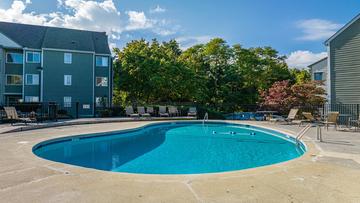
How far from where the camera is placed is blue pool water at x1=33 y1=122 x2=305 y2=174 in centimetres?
682

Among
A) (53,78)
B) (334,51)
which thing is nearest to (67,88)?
(53,78)

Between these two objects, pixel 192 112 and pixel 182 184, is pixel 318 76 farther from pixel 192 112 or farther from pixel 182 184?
pixel 182 184

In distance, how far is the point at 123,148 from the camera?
30.8 ft

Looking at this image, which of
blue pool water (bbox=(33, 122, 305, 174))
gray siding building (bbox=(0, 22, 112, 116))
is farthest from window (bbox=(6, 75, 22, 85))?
blue pool water (bbox=(33, 122, 305, 174))

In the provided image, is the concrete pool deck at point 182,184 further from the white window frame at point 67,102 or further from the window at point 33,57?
the window at point 33,57

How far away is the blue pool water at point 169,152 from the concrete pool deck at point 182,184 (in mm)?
1869

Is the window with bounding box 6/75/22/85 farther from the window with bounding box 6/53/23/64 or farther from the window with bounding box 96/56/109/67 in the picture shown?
the window with bounding box 96/56/109/67

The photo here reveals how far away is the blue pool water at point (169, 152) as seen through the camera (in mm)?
6816

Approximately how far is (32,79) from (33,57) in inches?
81.3

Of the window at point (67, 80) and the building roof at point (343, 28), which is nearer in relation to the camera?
the building roof at point (343, 28)

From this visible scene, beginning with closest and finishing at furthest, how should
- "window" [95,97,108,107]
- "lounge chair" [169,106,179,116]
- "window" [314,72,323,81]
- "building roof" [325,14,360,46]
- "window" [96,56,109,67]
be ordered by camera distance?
"building roof" [325,14,360,46] → "lounge chair" [169,106,179,116] → "window" [314,72,323,81] → "window" [95,97,108,107] → "window" [96,56,109,67]

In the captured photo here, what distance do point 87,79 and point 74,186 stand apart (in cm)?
2284

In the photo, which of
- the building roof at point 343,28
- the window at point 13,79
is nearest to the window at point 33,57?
the window at point 13,79

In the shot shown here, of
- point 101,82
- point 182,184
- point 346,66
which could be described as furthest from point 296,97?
point 101,82
